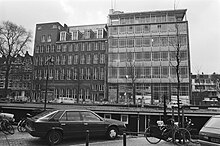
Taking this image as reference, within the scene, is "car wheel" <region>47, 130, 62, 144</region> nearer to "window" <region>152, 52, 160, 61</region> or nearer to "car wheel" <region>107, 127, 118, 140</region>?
"car wheel" <region>107, 127, 118, 140</region>

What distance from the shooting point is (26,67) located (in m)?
61.2

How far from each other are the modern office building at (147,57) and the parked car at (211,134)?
38147 millimetres

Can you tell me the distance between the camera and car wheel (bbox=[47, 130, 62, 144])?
8170mm

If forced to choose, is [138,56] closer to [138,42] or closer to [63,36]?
[138,42]

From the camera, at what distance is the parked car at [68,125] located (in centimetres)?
813

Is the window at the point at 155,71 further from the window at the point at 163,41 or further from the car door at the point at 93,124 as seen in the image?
the car door at the point at 93,124

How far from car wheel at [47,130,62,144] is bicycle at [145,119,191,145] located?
3833 millimetres

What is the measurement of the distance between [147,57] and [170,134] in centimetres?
4121

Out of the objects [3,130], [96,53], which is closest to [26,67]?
[96,53]

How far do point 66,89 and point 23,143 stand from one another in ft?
151

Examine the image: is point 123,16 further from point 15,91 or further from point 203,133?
point 203,133

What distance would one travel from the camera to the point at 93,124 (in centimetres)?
906

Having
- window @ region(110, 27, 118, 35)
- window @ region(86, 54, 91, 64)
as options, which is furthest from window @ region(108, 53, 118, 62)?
window @ region(86, 54, 91, 64)

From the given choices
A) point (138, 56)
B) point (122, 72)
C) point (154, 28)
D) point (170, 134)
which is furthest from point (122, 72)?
point (170, 134)
